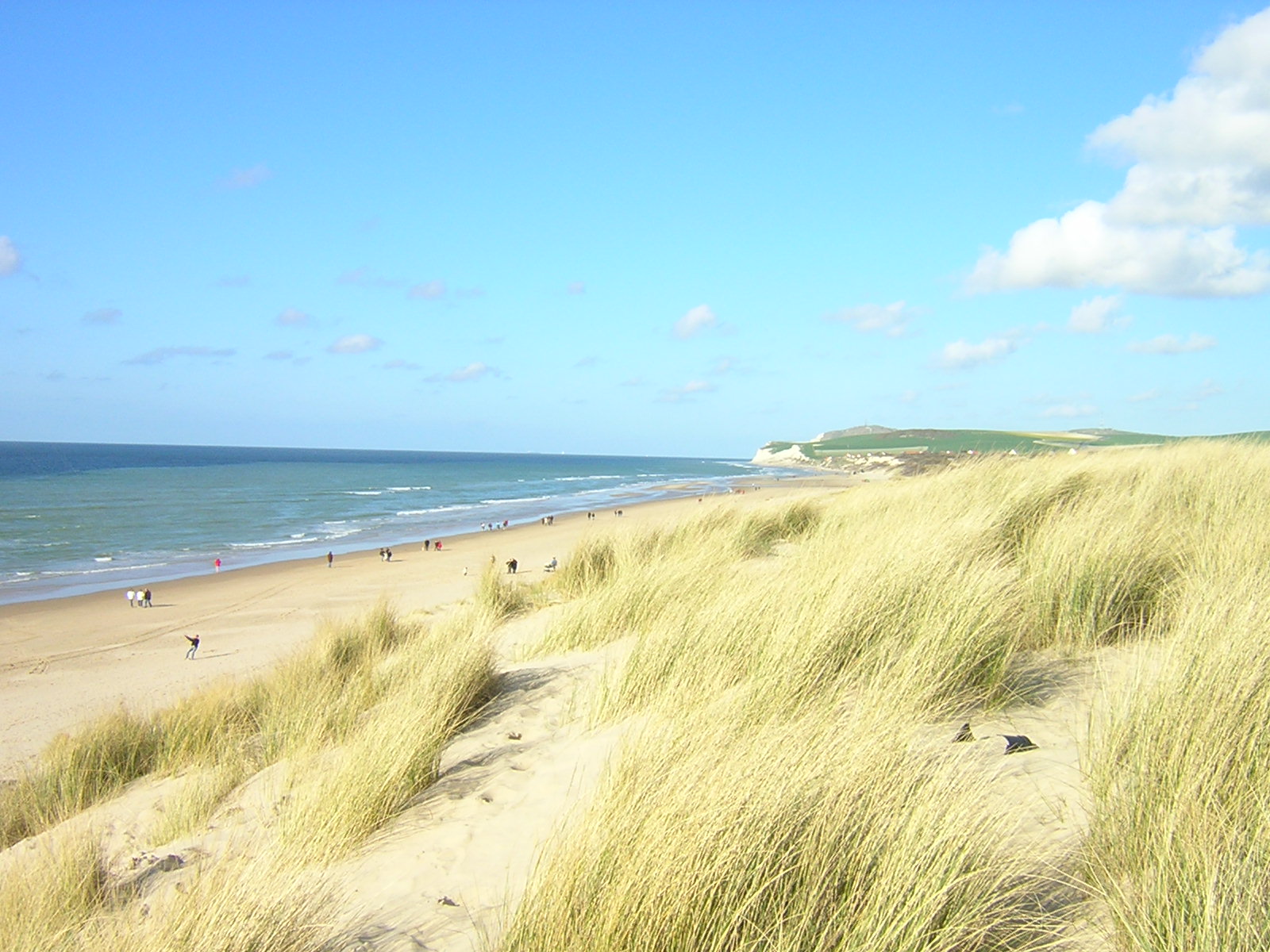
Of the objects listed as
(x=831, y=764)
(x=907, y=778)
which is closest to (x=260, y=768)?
(x=831, y=764)

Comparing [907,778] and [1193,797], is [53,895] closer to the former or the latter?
[907,778]

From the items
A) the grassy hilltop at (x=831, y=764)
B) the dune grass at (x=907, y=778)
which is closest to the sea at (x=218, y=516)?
the grassy hilltop at (x=831, y=764)

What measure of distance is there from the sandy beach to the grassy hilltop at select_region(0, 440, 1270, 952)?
377cm

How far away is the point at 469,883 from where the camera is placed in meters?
2.96

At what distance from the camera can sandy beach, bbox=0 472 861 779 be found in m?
11.5

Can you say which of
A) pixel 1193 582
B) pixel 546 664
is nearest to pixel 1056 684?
pixel 1193 582

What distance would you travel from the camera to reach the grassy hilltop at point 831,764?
207 cm

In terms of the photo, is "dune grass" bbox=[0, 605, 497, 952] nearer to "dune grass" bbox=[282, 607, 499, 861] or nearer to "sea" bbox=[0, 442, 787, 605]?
"dune grass" bbox=[282, 607, 499, 861]

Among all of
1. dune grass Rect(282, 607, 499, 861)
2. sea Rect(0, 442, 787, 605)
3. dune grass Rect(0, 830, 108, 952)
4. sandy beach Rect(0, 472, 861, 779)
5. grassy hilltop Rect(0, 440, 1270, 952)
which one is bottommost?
sandy beach Rect(0, 472, 861, 779)

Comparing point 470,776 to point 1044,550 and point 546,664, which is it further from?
point 1044,550

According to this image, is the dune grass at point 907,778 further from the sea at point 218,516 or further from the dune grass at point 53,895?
the sea at point 218,516

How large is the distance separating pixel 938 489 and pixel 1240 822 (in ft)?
23.2

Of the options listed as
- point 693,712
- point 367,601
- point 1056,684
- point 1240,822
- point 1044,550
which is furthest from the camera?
point 367,601

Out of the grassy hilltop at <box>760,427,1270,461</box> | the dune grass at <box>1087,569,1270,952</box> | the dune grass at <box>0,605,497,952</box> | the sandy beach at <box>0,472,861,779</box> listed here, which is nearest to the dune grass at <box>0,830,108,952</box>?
the dune grass at <box>0,605,497,952</box>
